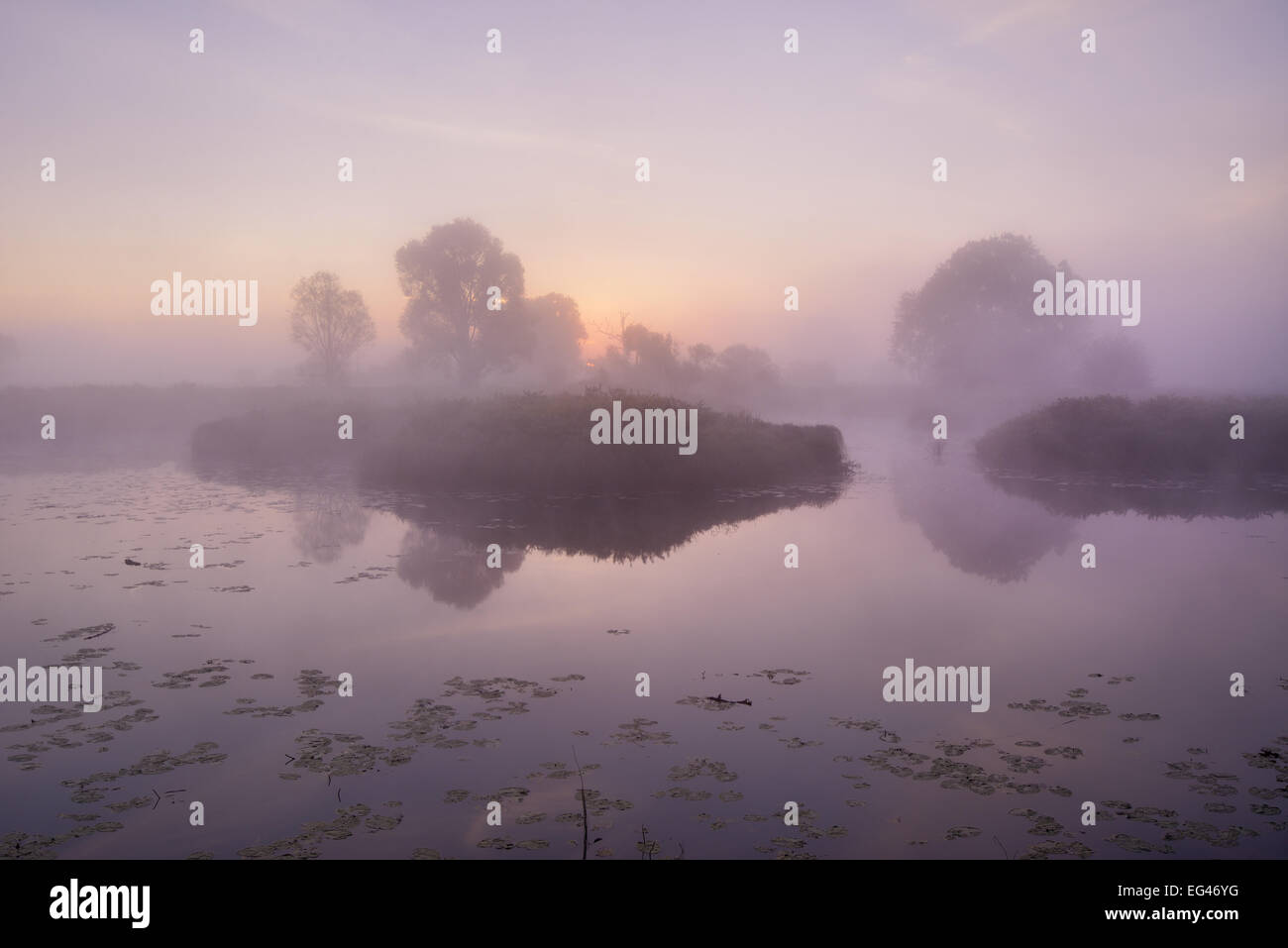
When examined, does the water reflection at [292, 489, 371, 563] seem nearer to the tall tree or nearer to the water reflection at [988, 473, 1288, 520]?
the water reflection at [988, 473, 1288, 520]

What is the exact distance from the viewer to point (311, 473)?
38.2 m

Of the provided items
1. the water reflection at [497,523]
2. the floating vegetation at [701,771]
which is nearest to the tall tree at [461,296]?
the water reflection at [497,523]

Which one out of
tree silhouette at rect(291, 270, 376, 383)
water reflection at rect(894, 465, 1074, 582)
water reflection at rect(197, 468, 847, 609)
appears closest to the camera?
water reflection at rect(197, 468, 847, 609)

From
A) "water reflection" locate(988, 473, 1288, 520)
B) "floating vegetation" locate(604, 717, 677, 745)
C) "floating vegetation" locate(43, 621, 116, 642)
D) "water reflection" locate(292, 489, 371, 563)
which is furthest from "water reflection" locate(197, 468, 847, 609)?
"water reflection" locate(988, 473, 1288, 520)

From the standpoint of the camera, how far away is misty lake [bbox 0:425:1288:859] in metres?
7.84

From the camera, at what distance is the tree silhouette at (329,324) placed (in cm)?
6372

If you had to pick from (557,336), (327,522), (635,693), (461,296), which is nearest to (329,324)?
(461,296)

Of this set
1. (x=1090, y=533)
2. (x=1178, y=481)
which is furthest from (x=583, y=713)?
(x=1178, y=481)

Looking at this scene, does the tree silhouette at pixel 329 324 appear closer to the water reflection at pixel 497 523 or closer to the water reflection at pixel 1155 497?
the water reflection at pixel 497 523

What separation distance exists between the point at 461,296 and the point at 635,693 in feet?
199

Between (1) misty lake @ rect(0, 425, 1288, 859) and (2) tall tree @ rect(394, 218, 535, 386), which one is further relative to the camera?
(2) tall tree @ rect(394, 218, 535, 386)

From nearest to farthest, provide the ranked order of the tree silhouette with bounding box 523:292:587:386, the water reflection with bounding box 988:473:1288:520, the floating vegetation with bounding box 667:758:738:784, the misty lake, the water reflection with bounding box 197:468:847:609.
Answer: the misty lake
the floating vegetation with bounding box 667:758:738:784
the water reflection with bounding box 197:468:847:609
the water reflection with bounding box 988:473:1288:520
the tree silhouette with bounding box 523:292:587:386

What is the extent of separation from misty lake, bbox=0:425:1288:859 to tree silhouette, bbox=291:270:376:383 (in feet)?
140
